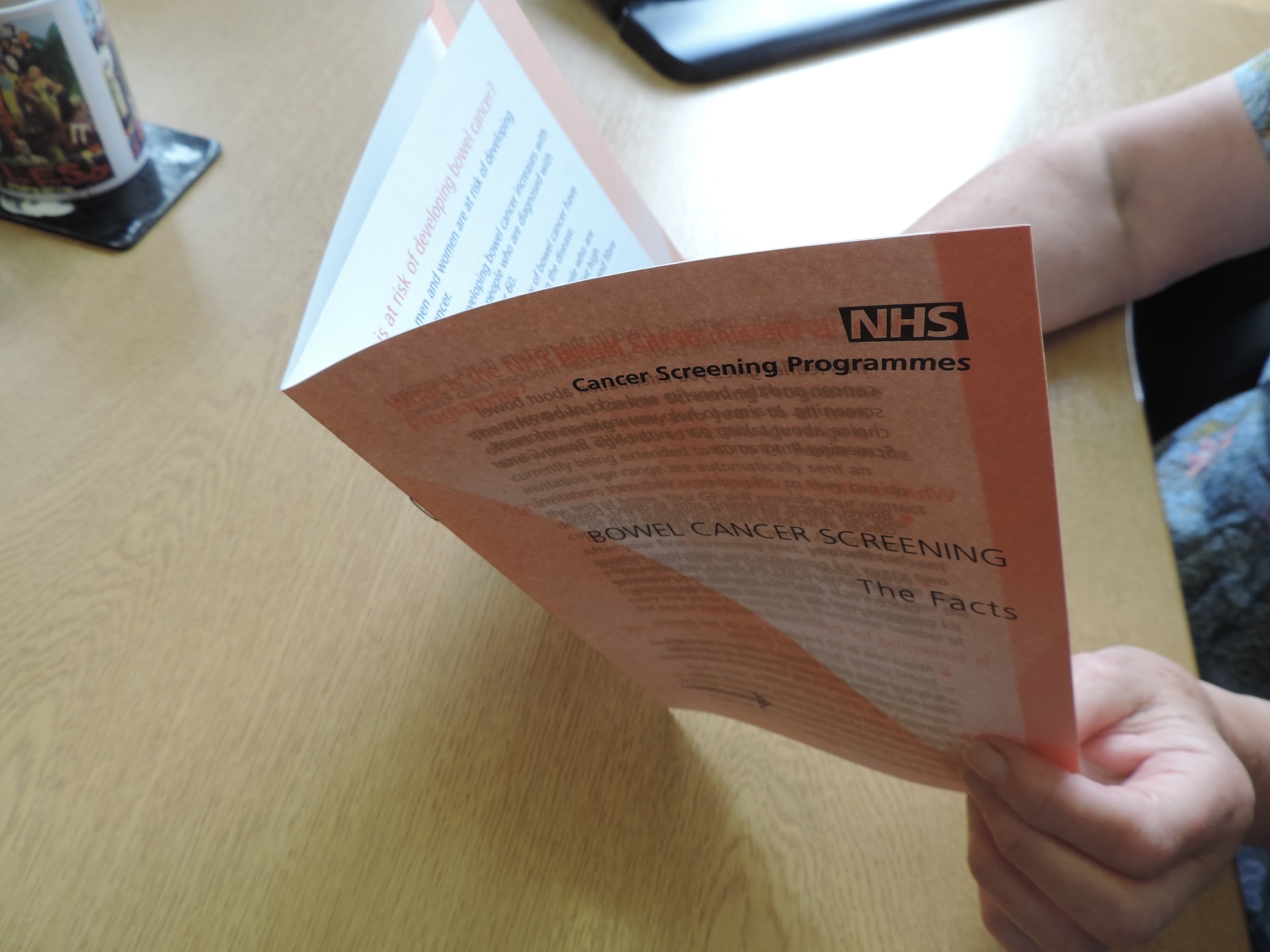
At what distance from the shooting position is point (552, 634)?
45 centimetres

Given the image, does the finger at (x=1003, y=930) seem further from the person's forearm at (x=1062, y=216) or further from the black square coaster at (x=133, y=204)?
the black square coaster at (x=133, y=204)

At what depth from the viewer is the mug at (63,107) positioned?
514 millimetres

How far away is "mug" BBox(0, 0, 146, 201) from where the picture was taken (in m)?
0.51

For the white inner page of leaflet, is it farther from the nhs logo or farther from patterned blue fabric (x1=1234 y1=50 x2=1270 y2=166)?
patterned blue fabric (x1=1234 y1=50 x2=1270 y2=166)

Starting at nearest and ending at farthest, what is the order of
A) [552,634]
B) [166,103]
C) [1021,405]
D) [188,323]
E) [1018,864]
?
[1021,405] → [1018,864] → [552,634] → [188,323] → [166,103]

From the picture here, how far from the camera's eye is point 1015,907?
35 cm

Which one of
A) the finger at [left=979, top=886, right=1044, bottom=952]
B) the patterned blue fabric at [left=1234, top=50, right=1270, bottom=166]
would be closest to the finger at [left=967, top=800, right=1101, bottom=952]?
the finger at [left=979, top=886, right=1044, bottom=952]

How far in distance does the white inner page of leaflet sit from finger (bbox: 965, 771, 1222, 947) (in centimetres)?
27

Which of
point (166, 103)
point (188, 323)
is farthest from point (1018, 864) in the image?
point (166, 103)

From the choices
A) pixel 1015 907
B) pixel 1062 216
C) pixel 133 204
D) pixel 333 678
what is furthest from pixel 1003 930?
pixel 133 204

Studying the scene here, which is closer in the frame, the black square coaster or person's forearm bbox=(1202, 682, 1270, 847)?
person's forearm bbox=(1202, 682, 1270, 847)

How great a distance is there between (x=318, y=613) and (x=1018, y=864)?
34 centimetres

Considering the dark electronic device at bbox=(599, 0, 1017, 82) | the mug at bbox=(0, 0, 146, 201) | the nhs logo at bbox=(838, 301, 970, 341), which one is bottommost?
the mug at bbox=(0, 0, 146, 201)

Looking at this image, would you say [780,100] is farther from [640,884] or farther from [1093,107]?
[640,884]
